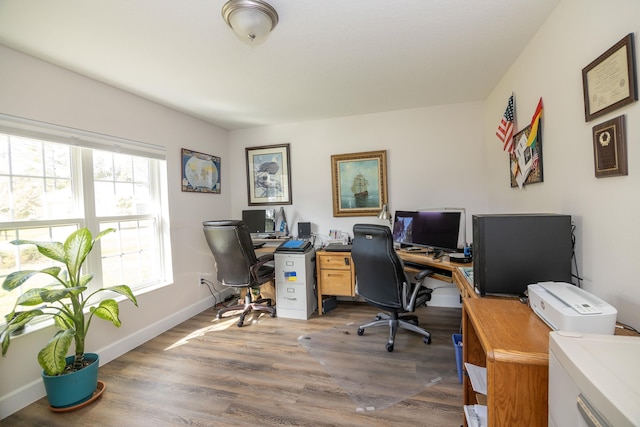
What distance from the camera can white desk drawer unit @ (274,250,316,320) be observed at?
3021 mm

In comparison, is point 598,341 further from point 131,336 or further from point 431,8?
point 131,336

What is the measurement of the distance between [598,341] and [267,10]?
192cm

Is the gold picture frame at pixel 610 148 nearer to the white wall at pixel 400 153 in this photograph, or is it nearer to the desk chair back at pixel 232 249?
the white wall at pixel 400 153

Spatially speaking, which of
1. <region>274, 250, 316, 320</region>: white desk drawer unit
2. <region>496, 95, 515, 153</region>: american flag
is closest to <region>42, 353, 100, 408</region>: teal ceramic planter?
<region>274, 250, 316, 320</region>: white desk drawer unit

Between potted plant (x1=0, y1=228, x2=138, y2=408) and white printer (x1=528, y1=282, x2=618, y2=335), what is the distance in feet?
8.05

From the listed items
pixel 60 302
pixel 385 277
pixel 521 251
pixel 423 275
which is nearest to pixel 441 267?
pixel 423 275

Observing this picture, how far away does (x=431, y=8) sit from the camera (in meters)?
1.52

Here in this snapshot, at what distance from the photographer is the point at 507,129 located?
227 centimetres

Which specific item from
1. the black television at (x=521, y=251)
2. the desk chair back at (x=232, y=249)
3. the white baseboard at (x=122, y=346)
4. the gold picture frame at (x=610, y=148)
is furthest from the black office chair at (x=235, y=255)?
the gold picture frame at (x=610, y=148)

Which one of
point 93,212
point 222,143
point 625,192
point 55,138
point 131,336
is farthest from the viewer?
point 222,143

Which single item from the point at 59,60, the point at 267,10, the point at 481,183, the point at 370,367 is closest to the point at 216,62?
the point at 267,10

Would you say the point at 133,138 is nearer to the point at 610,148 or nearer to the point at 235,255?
the point at 235,255

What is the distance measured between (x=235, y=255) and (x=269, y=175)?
1.42 m

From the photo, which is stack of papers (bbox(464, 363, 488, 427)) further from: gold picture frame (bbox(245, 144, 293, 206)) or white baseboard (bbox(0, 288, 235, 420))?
gold picture frame (bbox(245, 144, 293, 206))
